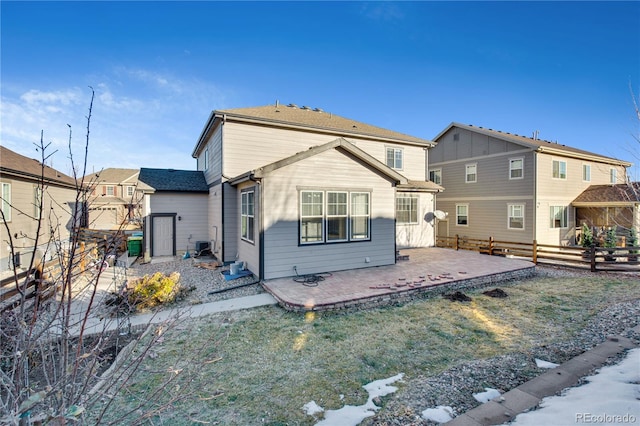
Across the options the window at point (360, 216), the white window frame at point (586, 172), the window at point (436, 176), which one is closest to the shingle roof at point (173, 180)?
the window at point (360, 216)

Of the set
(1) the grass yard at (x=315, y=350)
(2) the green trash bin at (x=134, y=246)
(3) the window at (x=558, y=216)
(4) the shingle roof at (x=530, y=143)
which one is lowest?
(1) the grass yard at (x=315, y=350)

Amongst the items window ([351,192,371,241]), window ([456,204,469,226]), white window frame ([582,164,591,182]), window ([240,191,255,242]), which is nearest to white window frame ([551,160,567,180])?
white window frame ([582,164,591,182])

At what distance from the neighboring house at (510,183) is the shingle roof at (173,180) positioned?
1562cm

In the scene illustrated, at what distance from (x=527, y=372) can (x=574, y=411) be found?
3.99 feet

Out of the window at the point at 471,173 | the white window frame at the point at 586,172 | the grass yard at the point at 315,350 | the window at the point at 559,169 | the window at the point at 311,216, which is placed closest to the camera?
the grass yard at the point at 315,350

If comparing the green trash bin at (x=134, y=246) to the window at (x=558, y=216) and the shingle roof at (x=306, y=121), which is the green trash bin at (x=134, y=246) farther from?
the window at (x=558, y=216)

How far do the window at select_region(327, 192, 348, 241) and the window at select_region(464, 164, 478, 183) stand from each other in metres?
12.8

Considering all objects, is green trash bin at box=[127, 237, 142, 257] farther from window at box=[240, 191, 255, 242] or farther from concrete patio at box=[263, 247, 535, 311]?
concrete patio at box=[263, 247, 535, 311]

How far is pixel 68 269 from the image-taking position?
1.84 metres

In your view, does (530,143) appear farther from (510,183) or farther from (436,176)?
(436,176)

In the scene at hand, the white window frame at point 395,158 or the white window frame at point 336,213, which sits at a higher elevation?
the white window frame at point 395,158

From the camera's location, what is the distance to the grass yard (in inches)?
134

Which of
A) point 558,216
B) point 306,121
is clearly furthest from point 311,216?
point 558,216

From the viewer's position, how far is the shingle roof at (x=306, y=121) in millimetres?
11312
